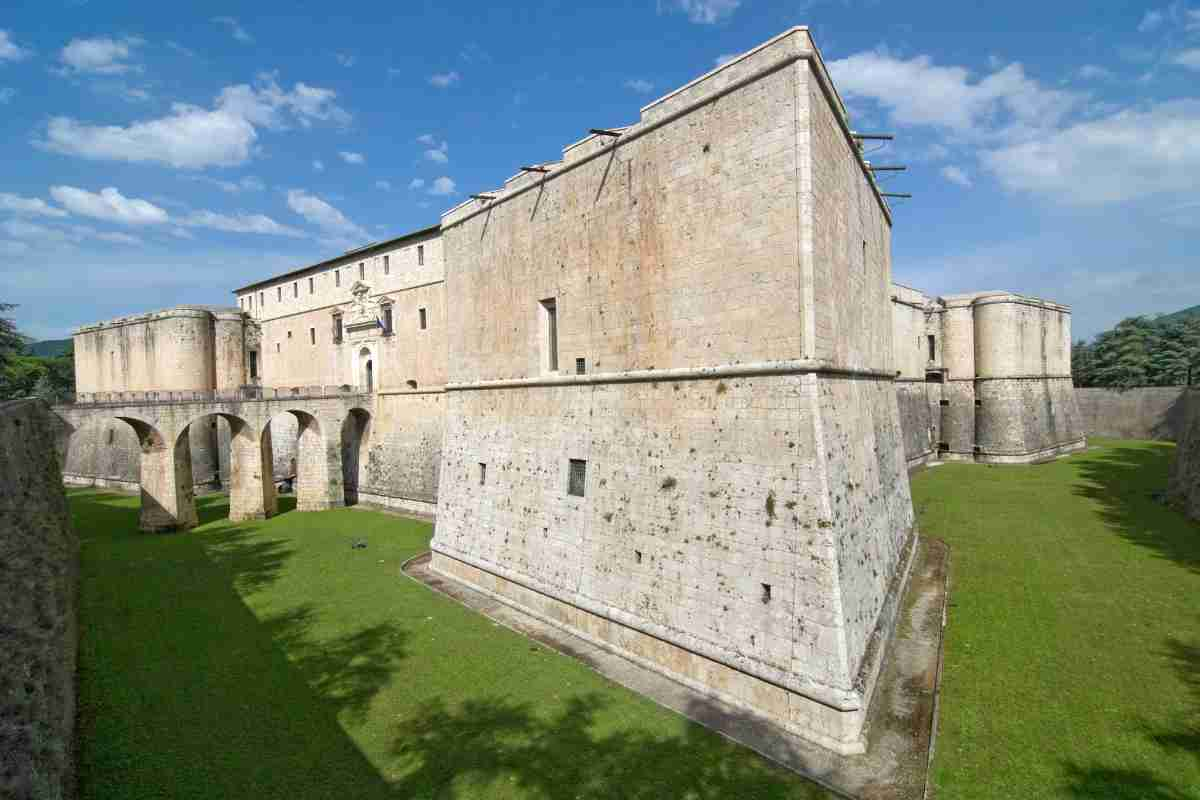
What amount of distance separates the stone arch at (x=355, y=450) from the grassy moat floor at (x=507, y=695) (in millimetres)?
10131

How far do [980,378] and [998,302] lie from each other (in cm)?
405

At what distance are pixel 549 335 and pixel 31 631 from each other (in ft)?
31.6

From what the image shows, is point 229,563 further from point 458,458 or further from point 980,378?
point 980,378

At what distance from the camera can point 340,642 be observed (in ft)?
35.5

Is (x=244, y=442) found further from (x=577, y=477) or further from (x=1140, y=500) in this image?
(x=1140, y=500)

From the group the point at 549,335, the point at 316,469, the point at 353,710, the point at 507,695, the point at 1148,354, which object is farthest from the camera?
the point at 1148,354

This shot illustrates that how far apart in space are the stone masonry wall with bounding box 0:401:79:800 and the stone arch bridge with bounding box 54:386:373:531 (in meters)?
8.76

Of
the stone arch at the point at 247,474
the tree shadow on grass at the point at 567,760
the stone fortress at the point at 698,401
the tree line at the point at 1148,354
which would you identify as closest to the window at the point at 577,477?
the stone fortress at the point at 698,401

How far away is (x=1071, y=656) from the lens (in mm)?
9188

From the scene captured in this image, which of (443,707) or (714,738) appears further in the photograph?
(443,707)

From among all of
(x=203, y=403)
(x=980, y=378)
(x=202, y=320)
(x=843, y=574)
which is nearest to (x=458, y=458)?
(x=843, y=574)

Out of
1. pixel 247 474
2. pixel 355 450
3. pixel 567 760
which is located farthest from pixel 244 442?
pixel 567 760

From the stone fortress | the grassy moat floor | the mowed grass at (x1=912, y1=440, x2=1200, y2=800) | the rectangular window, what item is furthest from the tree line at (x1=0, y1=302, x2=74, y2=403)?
the mowed grass at (x1=912, y1=440, x2=1200, y2=800)

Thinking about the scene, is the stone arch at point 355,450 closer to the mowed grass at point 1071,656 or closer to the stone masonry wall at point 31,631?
the stone masonry wall at point 31,631
